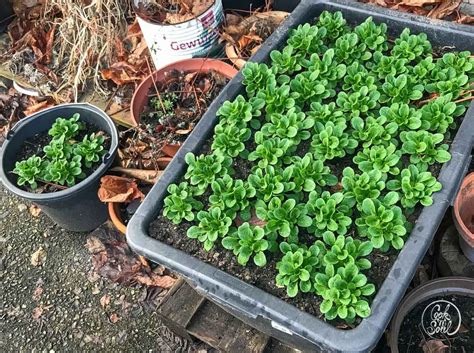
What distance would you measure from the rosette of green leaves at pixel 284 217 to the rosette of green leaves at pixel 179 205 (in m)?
0.20

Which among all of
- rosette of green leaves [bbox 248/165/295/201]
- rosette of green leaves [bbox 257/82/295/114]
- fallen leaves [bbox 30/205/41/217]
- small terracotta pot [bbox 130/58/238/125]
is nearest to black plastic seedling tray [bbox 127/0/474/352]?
rosette of green leaves [bbox 257/82/295/114]

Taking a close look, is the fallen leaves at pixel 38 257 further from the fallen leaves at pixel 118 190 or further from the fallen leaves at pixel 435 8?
the fallen leaves at pixel 435 8

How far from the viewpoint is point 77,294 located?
2.31 metres

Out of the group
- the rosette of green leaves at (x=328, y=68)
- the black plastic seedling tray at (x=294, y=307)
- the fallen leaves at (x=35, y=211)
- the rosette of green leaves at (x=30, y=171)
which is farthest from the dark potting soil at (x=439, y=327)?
the fallen leaves at (x=35, y=211)

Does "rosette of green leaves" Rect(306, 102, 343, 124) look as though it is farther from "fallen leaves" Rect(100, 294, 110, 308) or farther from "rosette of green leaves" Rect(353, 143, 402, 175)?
"fallen leaves" Rect(100, 294, 110, 308)

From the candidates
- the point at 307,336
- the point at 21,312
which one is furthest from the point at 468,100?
the point at 21,312

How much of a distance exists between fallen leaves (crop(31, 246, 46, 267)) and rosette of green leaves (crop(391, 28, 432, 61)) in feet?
5.80

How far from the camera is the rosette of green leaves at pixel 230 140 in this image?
1634mm

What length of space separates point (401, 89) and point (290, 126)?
14.8 inches

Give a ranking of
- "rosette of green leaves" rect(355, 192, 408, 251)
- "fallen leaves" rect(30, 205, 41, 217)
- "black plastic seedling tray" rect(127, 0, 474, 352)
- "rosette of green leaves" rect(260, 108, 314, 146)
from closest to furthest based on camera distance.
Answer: "black plastic seedling tray" rect(127, 0, 474, 352)
"rosette of green leaves" rect(355, 192, 408, 251)
"rosette of green leaves" rect(260, 108, 314, 146)
"fallen leaves" rect(30, 205, 41, 217)

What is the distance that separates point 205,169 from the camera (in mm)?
1578

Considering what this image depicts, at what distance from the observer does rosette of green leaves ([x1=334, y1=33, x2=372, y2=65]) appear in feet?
5.87

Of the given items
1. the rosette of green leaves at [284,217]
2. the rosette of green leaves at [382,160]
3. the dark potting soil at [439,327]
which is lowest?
the dark potting soil at [439,327]

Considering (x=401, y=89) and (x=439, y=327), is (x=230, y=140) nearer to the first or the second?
(x=401, y=89)
